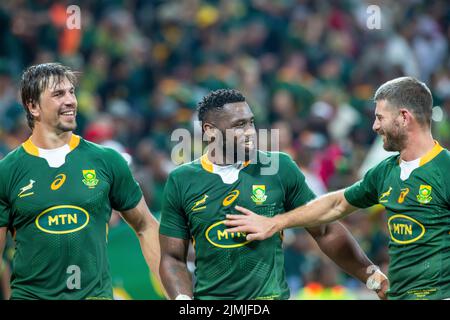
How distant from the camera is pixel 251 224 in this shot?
6.31 m

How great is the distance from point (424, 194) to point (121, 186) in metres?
2.04

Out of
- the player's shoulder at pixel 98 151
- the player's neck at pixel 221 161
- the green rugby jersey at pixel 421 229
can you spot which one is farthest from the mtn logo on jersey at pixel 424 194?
the player's shoulder at pixel 98 151

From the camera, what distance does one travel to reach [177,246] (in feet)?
21.4

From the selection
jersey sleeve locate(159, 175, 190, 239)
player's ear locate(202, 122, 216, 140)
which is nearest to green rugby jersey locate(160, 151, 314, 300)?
jersey sleeve locate(159, 175, 190, 239)

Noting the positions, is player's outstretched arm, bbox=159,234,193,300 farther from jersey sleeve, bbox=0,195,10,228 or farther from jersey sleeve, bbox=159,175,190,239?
jersey sleeve, bbox=0,195,10,228

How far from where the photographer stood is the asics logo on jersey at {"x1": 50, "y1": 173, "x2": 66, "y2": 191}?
6332 millimetres

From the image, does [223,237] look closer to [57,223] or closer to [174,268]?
[174,268]

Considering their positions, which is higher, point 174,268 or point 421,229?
point 421,229

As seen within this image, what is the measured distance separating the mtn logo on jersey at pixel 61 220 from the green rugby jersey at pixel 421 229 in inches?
79.2

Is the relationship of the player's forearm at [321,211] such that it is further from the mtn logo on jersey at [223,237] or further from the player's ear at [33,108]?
the player's ear at [33,108]

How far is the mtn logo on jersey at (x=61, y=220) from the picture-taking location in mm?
6242

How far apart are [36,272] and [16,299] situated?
21 centimetres

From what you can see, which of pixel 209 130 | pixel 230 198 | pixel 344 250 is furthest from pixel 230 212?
pixel 344 250
